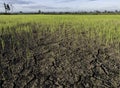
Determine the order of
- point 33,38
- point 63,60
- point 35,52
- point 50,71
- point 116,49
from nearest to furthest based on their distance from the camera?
point 50,71 < point 63,60 < point 35,52 < point 116,49 < point 33,38

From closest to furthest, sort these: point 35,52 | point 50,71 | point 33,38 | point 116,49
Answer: point 50,71 → point 35,52 → point 116,49 → point 33,38

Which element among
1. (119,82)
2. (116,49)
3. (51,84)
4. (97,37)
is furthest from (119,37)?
(51,84)

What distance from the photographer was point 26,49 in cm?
481

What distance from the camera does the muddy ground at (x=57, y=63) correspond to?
355cm

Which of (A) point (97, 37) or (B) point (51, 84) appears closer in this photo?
(B) point (51, 84)

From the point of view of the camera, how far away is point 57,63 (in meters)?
4.23

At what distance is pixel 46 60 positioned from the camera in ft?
14.4

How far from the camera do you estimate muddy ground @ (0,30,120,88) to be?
3.55m

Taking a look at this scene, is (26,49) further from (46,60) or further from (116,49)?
(116,49)

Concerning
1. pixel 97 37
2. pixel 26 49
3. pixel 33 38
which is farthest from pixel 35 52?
pixel 97 37

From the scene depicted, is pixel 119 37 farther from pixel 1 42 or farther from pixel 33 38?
pixel 1 42

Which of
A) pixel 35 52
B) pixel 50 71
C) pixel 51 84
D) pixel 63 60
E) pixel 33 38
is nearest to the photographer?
pixel 51 84

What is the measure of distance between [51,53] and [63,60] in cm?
47

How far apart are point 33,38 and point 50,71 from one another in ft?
6.78
